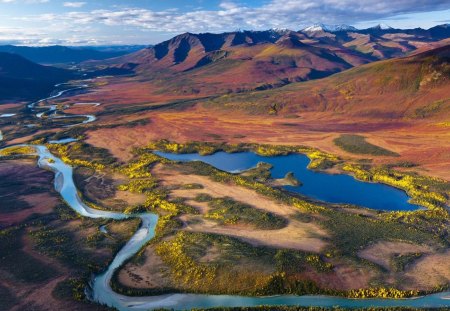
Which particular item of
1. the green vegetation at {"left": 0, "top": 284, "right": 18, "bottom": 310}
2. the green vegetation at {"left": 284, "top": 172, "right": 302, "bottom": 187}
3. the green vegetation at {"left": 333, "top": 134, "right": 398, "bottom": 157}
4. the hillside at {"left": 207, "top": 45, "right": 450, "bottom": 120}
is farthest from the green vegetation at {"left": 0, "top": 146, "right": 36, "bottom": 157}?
the green vegetation at {"left": 333, "top": 134, "right": 398, "bottom": 157}

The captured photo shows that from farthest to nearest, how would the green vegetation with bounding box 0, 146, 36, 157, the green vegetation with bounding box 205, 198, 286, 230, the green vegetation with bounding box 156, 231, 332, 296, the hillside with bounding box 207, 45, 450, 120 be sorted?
the hillside with bounding box 207, 45, 450, 120
the green vegetation with bounding box 0, 146, 36, 157
the green vegetation with bounding box 205, 198, 286, 230
the green vegetation with bounding box 156, 231, 332, 296

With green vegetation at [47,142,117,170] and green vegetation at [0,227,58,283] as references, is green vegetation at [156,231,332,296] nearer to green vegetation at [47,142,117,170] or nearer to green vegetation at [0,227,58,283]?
green vegetation at [0,227,58,283]

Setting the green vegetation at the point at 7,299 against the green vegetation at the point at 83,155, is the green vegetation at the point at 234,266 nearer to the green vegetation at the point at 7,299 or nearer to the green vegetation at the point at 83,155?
the green vegetation at the point at 7,299

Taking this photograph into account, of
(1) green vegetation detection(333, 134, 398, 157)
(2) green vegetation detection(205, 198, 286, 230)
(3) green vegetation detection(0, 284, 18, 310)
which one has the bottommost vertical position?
(3) green vegetation detection(0, 284, 18, 310)

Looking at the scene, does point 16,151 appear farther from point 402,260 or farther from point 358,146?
point 402,260

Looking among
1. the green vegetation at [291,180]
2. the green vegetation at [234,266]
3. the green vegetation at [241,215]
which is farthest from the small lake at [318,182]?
the green vegetation at [234,266]

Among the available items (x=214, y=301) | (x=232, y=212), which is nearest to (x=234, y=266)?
(x=214, y=301)
